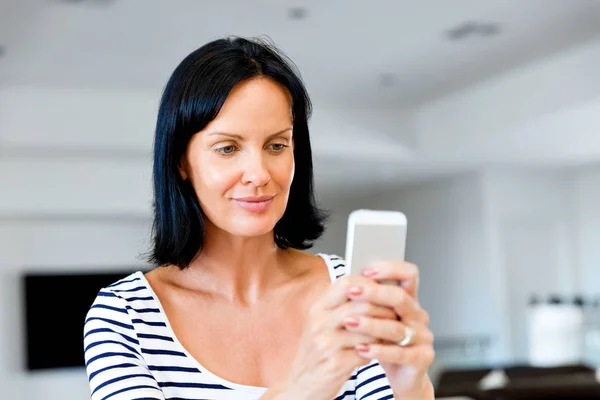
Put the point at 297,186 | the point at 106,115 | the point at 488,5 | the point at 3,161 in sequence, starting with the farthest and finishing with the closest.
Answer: the point at 3,161 < the point at 106,115 < the point at 488,5 < the point at 297,186

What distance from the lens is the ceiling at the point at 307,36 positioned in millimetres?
4586

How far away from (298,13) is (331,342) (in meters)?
4.09

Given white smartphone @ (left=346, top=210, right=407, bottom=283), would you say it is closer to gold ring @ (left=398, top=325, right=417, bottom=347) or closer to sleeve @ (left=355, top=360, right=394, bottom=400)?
gold ring @ (left=398, top=325, right=417, bottom=347)

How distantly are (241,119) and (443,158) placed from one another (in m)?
6.66

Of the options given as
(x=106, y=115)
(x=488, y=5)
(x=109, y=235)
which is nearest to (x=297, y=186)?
(x=488, y=5)

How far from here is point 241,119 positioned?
923 mm

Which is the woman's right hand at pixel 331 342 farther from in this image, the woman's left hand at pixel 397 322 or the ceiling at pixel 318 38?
the ceiling at pixel 318 38

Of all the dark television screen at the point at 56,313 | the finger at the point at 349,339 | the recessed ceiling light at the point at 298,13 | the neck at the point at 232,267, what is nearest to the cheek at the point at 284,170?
the neck at the point at 232,267

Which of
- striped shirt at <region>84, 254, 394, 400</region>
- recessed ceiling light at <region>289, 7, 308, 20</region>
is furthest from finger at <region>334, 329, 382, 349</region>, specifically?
recessed ceiling light at <region>289, 7, 308, 20</region>

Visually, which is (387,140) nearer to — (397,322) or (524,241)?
(524,241)

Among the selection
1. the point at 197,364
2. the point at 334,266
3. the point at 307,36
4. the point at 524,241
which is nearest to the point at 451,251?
the point at 524,241

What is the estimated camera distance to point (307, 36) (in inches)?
203

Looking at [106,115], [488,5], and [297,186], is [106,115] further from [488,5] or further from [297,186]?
[297,186]

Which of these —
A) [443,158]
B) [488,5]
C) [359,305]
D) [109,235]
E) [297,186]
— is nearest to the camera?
[359,305]
